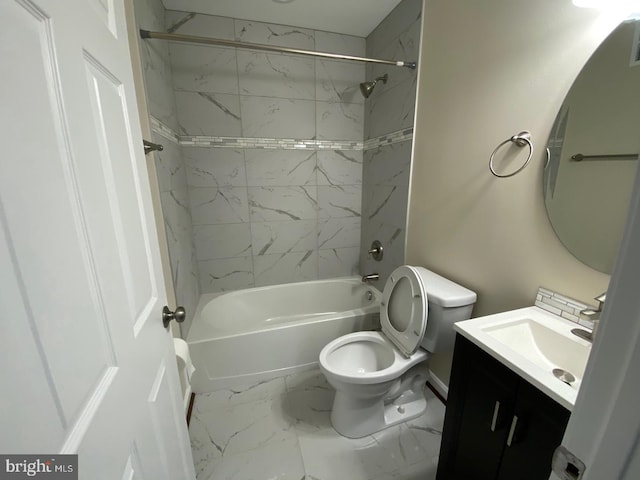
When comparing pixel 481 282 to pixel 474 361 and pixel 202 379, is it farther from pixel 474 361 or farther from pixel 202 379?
pixel 202 379

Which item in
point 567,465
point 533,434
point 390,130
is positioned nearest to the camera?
point 567,465

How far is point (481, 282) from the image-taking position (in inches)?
53.9

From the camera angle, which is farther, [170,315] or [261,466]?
[261,466]

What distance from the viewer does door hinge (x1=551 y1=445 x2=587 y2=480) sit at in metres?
0.38

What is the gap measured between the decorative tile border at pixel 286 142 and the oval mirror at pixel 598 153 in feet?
2.90

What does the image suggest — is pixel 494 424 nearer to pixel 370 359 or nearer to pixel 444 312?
pixel 444 312

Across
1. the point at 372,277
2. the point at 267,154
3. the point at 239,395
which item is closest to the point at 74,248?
the point at 239,395

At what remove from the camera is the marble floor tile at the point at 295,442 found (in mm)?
1279

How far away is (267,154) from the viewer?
2191 mm

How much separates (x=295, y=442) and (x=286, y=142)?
206cm

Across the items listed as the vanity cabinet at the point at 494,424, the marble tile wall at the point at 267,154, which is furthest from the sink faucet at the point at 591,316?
the marble tile wall at the point at 267,154

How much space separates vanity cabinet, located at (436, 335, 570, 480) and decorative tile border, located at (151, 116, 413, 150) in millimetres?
1404

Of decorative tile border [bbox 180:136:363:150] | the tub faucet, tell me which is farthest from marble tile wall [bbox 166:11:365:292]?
the tub faucet

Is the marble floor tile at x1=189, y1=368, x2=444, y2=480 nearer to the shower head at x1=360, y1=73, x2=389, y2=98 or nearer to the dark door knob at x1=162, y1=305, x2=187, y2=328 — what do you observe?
the dark door knob at x1=162, y1=305, x2=187, y2=328
